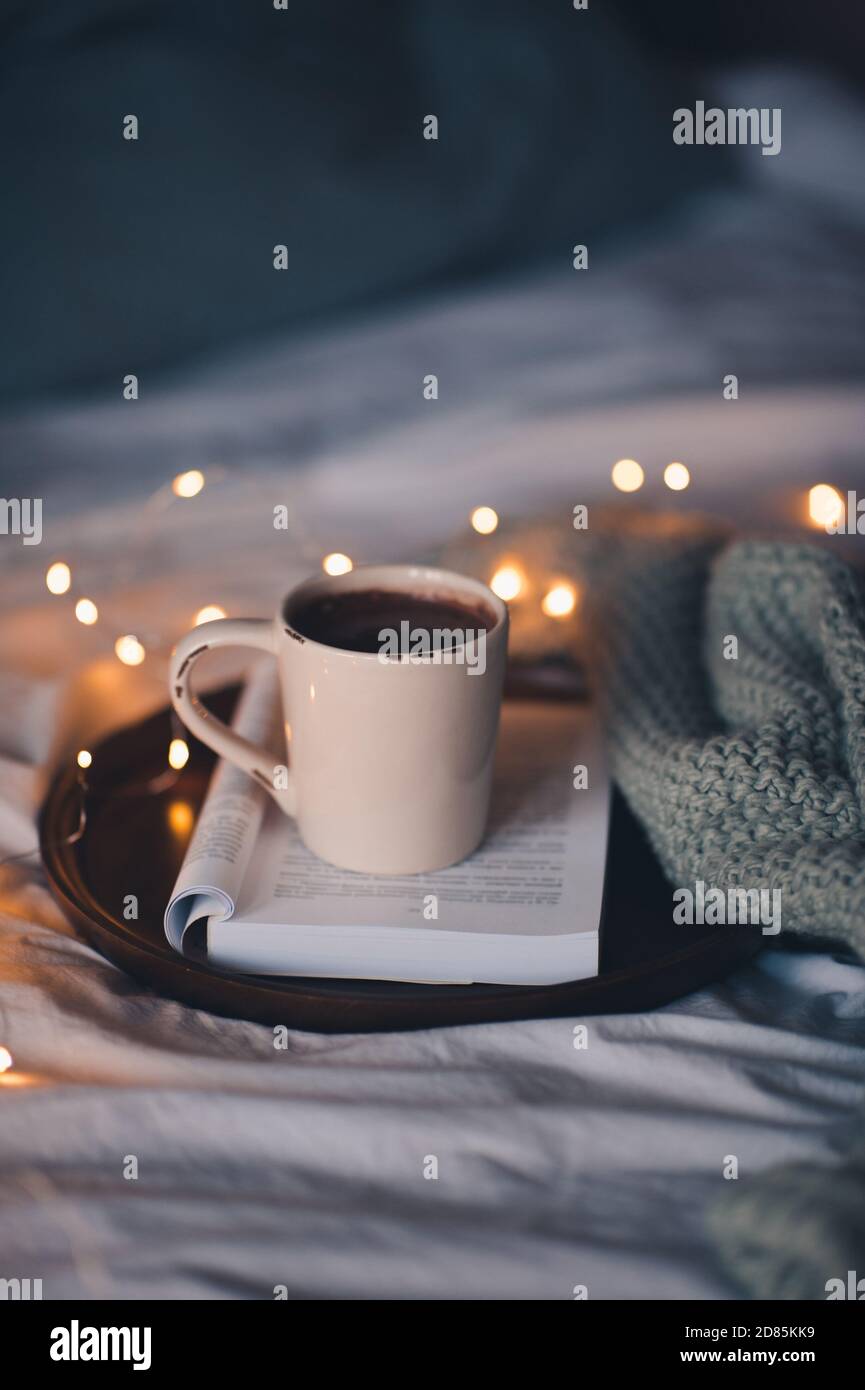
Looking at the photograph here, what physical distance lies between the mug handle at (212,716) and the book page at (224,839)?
2 cm

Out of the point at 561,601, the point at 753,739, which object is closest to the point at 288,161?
the point at 561,601

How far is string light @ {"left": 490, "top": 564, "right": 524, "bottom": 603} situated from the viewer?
30.0 inches

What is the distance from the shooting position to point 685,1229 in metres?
0.40

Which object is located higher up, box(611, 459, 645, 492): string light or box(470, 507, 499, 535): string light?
box(611, 459, 645, 492): string light

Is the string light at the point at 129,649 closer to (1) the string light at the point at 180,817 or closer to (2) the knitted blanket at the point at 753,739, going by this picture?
(1) the string light at the point at 180,817

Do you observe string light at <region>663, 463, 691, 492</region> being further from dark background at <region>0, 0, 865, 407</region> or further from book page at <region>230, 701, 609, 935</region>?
dark background at <region>0, 0, 865, 407</region>

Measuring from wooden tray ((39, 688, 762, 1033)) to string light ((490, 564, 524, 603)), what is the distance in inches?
7.6

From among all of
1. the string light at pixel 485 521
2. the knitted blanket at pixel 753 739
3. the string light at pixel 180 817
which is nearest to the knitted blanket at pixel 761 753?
the knitted blanket at pixel 753 739

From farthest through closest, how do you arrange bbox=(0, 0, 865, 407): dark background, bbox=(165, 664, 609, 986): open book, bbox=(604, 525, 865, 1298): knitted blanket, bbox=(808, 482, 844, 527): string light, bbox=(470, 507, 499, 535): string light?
bbox=(0, 0, 865, 407): dark background
bbox=(470, 507, 499, 535): string light
bbox=(808, 482, 844, 527): string light
bbox=(165, 664, 609, 986): open book
bbox=(604, 525, 865, 1298): knitted blanket

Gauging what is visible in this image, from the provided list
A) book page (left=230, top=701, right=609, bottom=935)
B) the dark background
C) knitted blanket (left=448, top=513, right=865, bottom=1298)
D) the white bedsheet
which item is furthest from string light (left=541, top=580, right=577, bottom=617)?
the dark background

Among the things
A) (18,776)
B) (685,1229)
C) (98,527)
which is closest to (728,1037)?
(685,1229)

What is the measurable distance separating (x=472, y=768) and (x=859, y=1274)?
0.25 metres

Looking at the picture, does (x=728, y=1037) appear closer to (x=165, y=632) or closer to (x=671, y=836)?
(x=671, y=836)

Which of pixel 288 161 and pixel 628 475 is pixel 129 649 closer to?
pixel 628 475
